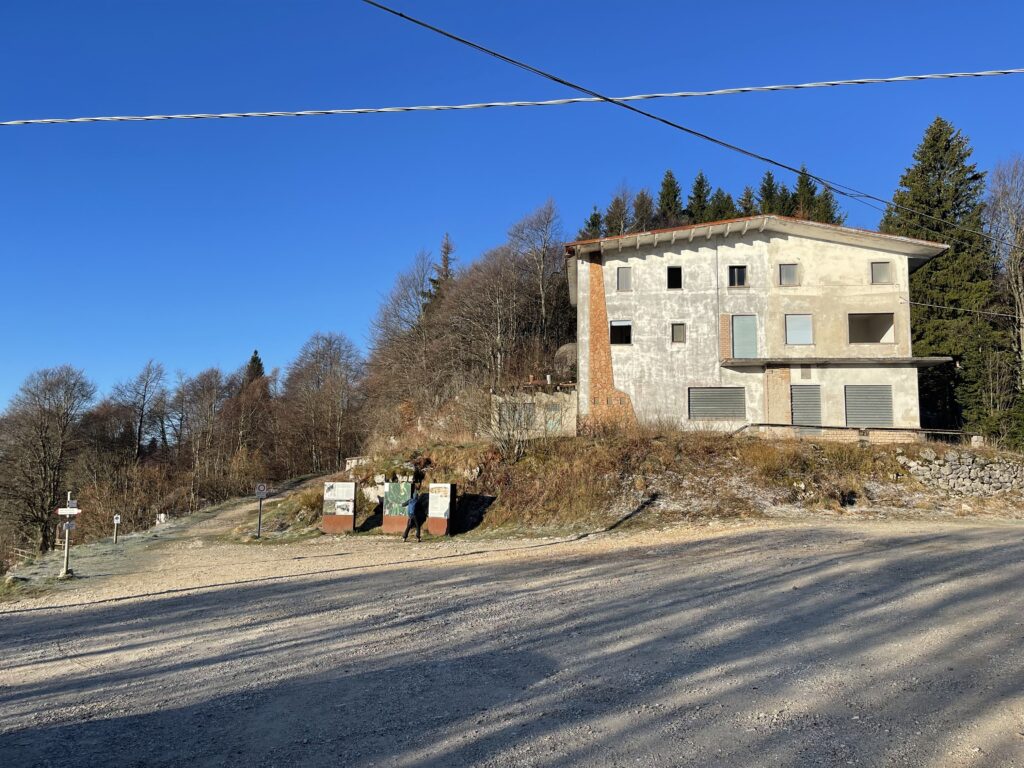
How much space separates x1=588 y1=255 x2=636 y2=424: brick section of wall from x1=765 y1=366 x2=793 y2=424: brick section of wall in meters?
5.83

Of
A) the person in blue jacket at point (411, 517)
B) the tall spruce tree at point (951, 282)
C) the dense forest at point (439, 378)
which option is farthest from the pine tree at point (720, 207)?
the person in blue jacket at point (411, 517)

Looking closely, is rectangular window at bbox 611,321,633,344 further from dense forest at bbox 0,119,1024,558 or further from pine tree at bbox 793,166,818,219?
pine tree at bbox 793,166,818,219

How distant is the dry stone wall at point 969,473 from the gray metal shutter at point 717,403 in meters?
7.14

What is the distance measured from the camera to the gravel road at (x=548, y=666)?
16.5ft

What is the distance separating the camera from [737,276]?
98.3 ft

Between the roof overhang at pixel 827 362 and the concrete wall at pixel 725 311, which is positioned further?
the concrete wall at pixel 725 311

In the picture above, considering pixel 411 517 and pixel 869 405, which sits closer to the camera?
pixel 411 517

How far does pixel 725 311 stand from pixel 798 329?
3.29m

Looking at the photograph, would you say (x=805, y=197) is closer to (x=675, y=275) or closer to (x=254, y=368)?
(x=675, y=275)

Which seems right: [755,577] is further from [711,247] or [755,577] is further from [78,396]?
[78,396]

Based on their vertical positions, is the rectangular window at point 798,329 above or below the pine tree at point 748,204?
below

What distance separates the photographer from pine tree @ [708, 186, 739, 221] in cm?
6188

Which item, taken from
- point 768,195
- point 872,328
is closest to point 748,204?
point 768,195

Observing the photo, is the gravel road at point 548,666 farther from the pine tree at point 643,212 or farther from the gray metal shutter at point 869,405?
the pine tree at point 643,212
